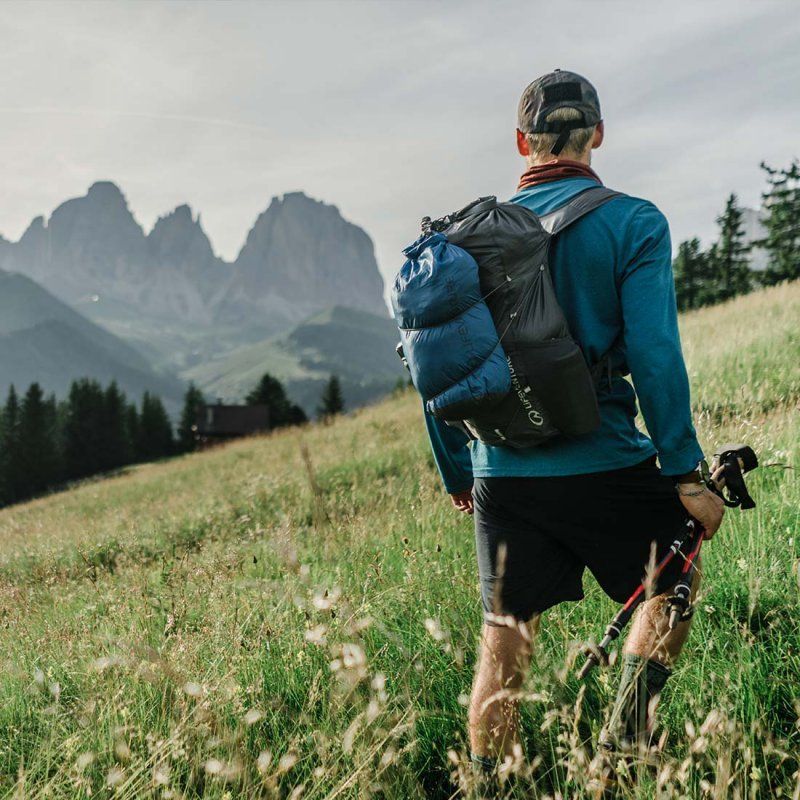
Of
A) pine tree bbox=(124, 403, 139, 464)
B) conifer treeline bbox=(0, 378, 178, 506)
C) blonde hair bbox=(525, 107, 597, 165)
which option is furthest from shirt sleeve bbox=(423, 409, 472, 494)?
pine tree bbox=(124, 403, 139, 464)

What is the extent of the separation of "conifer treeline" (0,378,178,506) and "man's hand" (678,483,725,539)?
68253 millimetres

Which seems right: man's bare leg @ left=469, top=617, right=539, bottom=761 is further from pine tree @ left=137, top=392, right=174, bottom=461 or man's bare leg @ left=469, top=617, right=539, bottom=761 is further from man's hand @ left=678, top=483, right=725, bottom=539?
A: pine tree @ left=137, top=392, right=174, bottom=461

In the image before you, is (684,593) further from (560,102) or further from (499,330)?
(560,102)

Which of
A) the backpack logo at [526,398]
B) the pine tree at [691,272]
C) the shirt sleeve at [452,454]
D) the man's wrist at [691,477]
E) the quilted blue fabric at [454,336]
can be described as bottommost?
the man's wrist at [691,477]

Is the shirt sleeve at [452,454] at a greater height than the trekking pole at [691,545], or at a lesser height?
greater

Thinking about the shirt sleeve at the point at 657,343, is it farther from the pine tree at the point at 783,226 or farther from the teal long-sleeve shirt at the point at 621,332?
the pine tree at the point at 783,226

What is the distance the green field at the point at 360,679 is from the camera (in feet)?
6.42

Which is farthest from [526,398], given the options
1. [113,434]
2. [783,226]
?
[113,434]

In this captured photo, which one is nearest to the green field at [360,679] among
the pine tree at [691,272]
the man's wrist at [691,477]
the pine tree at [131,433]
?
the man's wrist at [691,477]

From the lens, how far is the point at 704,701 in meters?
2.25

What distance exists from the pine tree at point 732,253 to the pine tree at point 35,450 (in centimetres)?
6188

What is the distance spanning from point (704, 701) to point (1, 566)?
784cm

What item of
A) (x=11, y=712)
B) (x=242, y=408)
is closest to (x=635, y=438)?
(x=11, y=712)

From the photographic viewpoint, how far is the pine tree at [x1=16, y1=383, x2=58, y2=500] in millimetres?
60594
